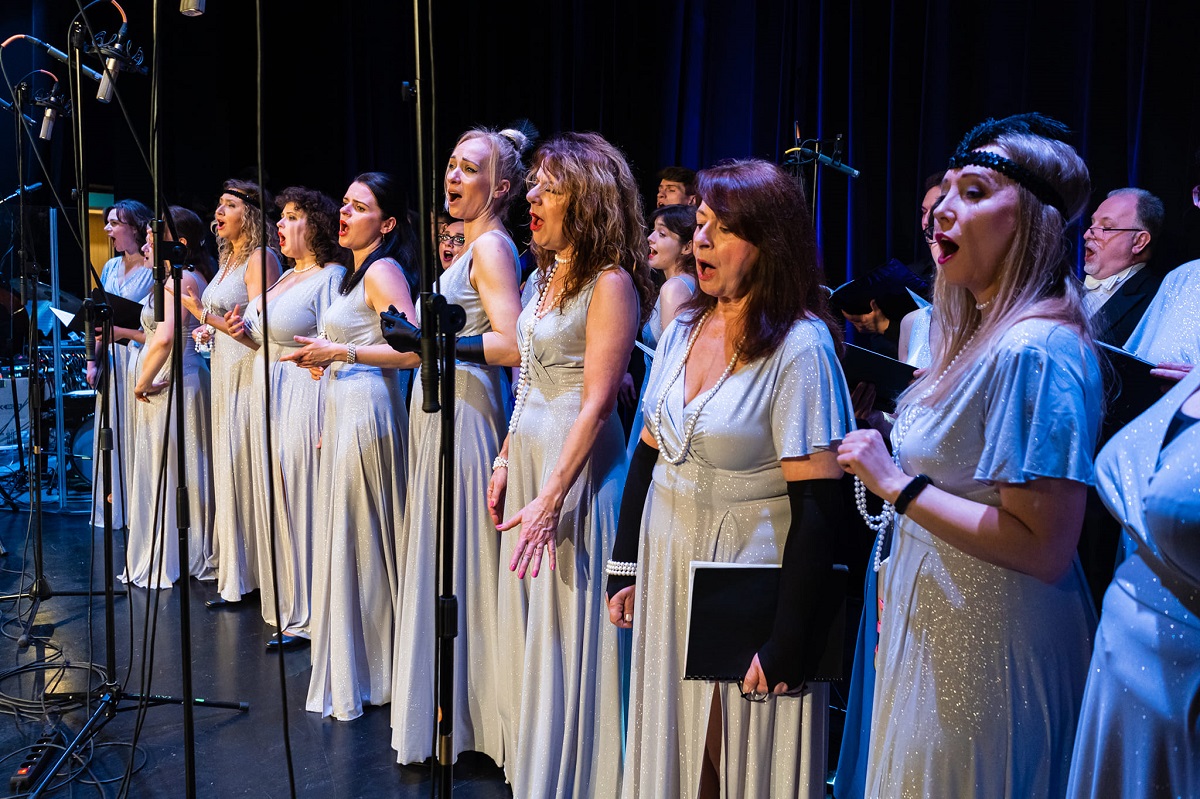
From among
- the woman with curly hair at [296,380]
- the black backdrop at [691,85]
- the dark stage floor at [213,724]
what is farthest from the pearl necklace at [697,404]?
the black backdrop at [691,85]

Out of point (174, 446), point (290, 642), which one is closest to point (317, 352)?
point (290, 642)

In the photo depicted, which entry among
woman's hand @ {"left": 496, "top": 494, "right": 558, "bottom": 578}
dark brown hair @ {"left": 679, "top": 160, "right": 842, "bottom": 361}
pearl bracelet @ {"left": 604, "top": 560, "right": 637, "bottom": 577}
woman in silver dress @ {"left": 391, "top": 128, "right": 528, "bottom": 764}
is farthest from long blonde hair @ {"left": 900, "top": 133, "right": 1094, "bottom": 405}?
woman in silver dress @ {"left": 391, "top": 128, "right": 528, "bottom": 764}

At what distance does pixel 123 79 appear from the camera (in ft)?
32.7

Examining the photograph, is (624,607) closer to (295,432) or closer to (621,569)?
(621,569)

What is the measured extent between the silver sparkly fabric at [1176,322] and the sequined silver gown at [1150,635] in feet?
5.95

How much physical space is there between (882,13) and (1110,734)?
194 inches

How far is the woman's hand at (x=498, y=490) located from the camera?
304 cm

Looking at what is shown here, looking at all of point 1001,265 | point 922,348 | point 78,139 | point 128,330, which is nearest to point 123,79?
point 128,330

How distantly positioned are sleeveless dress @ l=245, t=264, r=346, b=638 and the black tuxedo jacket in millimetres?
3337

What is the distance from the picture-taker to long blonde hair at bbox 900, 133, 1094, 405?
1697 millimetres

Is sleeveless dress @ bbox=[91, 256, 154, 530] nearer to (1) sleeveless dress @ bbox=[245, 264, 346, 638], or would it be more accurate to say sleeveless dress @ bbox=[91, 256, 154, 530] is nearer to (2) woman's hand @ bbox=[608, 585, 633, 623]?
(1) sleeveless dress @ bbox=[245, 264, 346, 638]

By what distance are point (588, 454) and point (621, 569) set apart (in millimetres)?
402

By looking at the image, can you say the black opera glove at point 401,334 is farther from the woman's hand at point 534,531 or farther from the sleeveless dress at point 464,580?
the sleeveless dress at point 464,580

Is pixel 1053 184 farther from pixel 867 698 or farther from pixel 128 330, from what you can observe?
pixel 128 330
